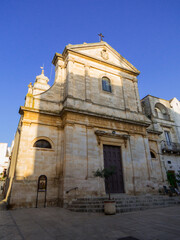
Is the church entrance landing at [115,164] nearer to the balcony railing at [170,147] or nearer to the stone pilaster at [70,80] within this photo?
the stone pilaster at [70,80]

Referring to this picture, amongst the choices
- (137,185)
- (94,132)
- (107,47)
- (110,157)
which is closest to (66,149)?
(94,132)

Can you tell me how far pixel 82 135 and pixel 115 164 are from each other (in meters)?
3.75

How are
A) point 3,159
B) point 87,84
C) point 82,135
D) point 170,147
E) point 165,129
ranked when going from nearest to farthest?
point 82,135 < point 87,84 < point 170,147 < point 165,129 < point 3,159

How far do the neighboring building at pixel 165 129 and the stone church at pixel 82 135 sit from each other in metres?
0.79

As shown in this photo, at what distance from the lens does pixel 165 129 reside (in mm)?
21406

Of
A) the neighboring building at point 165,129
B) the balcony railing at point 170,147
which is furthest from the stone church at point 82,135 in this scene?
the balcony railing at point 170,147

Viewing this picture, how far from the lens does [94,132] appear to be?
13.9m

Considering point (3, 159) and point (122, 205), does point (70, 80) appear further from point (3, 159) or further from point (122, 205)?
point (3, 159)

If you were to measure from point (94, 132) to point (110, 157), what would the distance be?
250 centimetres

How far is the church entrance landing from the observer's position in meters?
13.3

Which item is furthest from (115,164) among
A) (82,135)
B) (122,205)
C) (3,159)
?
(3,159)

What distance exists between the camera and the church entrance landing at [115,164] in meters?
13.3

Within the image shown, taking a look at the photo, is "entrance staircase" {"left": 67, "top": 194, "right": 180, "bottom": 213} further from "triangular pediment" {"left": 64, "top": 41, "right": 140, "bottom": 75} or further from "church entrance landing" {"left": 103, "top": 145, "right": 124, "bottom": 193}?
"triangular pediment" {"left": 64, "top": 41, "right": 140, "bottom": 75}

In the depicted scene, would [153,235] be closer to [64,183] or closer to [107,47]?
[64,183]
